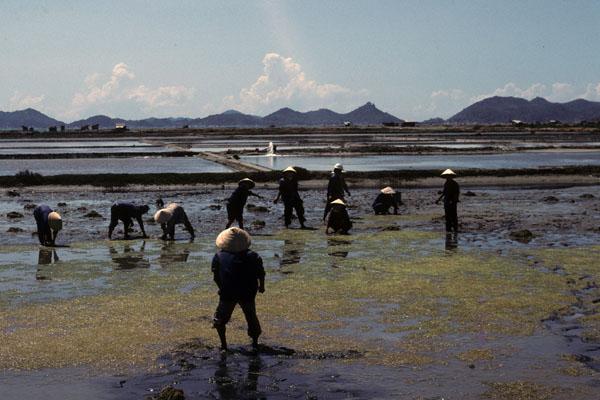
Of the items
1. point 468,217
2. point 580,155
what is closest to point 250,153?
point 580,155

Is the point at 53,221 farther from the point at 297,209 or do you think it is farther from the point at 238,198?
the point at 297,209

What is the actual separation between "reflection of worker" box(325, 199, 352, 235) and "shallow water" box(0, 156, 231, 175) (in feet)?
86.9

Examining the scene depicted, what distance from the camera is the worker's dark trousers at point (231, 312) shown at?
9.99 metres

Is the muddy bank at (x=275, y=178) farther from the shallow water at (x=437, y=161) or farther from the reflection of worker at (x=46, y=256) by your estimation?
the reflection of worker at (x=46, y=256)

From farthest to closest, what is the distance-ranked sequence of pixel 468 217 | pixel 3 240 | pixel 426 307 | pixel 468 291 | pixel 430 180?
pixel 430 180
pixel 468 217
pixel 3 240
pixel 468 291
pixel 426 307

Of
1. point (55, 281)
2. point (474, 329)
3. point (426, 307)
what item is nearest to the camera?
point (474, 329)

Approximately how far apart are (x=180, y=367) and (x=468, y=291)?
6.19 metres

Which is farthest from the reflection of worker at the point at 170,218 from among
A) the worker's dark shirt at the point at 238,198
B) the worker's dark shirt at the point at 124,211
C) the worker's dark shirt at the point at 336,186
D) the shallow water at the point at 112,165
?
the shallow water at the point at 112,165

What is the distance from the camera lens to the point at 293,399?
8.52 metres

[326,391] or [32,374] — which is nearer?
[326,391]

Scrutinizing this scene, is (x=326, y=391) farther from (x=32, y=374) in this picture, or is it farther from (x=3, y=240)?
(x=3, y=240)

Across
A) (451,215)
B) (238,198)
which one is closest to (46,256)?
(238,198)

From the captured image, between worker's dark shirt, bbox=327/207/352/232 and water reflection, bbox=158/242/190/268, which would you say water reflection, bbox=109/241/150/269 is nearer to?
water reflection, bbox=158/242/190/268

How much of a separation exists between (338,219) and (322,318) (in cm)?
965
